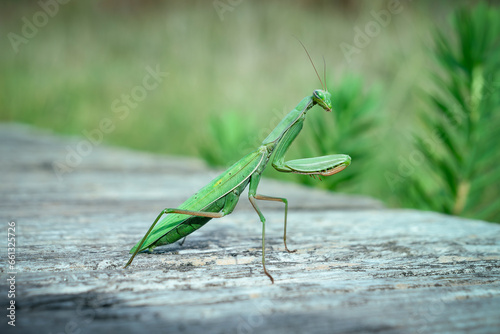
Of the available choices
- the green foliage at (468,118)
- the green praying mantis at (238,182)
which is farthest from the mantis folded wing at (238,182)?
the green foliage at (468,118)

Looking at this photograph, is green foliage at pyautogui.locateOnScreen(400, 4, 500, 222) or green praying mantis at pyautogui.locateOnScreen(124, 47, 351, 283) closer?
green praying mantis at pyautogui.locateOnScreen(124, 47, 351, 283)

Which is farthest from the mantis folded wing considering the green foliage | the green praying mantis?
the green foliage

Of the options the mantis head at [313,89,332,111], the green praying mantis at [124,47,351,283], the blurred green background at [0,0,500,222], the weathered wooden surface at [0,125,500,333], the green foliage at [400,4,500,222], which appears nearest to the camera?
the weathered wooden surface at [0,125,500,333]

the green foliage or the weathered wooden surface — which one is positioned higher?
the green foliage

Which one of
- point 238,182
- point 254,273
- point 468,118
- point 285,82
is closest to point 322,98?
point 238,182

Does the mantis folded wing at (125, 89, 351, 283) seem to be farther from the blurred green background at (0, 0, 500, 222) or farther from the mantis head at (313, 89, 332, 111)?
the blurred green background at (0, 0, 500, 222)

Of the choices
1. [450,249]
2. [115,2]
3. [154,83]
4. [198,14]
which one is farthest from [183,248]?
[115,2]

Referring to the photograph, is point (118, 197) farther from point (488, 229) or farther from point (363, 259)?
point (488, 229)
